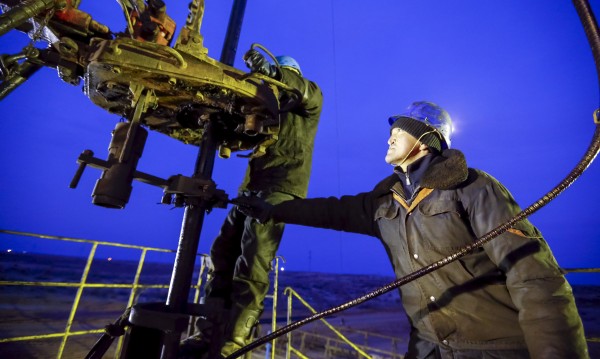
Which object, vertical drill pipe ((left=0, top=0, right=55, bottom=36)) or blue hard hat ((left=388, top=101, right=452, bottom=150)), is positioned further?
blue hard hat ((left=388, top=101, right=452, bottom=150))

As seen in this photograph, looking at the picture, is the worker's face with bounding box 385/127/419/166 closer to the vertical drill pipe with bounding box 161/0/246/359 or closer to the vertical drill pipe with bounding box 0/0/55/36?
the vertical drill pipe with bounding box 161/0/246/359

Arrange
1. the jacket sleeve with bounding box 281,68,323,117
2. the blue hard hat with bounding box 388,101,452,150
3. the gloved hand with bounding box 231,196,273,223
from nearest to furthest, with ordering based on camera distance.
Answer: the blue hard hat with bounding box 388,101,452,150 → the gloved hand with bounding box 231,196,273,223 → the jacket sleeve with bounding box 281,68,323,117

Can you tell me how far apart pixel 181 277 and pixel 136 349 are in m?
0.41

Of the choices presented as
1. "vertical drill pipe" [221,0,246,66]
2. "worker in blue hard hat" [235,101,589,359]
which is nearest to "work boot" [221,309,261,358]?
"worker in blue hard hat" [235,101,589,359]

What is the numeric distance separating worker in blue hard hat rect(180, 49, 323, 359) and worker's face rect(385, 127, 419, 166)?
3.22ft

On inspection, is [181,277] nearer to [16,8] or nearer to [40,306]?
[16,8]

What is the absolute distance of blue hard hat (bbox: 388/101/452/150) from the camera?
2.29 metres

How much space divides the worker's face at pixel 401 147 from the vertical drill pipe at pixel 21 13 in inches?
103

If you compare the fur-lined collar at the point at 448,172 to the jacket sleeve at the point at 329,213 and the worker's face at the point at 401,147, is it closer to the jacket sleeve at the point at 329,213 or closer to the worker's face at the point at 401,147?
the worker's face at the point at 401,147

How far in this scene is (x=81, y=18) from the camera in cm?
193

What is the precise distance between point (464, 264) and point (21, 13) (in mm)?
3137

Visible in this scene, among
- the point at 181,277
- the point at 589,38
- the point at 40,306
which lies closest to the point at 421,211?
the point at 589,38

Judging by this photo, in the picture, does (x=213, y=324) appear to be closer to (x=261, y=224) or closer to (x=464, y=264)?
(x=261, y=224)

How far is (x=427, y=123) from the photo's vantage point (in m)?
2.32
